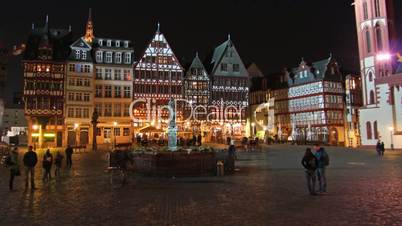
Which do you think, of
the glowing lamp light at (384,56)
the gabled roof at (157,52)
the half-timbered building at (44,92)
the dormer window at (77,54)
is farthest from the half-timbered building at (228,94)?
the half-timbered building at (44,92)

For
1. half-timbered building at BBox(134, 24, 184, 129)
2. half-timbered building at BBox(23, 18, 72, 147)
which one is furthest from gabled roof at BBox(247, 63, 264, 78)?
half-timbered building at BBox(23, 18, 72, 147)

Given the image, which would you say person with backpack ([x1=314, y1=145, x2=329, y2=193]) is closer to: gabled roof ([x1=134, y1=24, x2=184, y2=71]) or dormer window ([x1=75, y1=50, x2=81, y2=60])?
dormer window ([x1=75, y1=50, x2=81, y2=60])

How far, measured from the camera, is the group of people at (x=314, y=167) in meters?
13.1

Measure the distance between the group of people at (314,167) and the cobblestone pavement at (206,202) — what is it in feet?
1.23

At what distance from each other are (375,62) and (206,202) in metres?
50.9

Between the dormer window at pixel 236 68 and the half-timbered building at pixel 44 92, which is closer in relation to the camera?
the half-timbered building at pixel 44 92

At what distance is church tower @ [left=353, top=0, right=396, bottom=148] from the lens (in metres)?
53.0

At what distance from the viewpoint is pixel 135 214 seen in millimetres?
10070

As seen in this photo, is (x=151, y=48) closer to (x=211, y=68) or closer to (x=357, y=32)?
(x=211, y=68)

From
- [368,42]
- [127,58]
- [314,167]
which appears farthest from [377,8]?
[314,167]

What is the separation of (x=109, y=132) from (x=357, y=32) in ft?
138

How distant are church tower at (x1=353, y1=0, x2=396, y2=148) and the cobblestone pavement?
38.9 meters

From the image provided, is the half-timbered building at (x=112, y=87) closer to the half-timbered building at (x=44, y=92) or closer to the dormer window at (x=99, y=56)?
the dormer window at (x=99, y=56)

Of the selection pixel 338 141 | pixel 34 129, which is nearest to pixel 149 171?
pixel 34 129
